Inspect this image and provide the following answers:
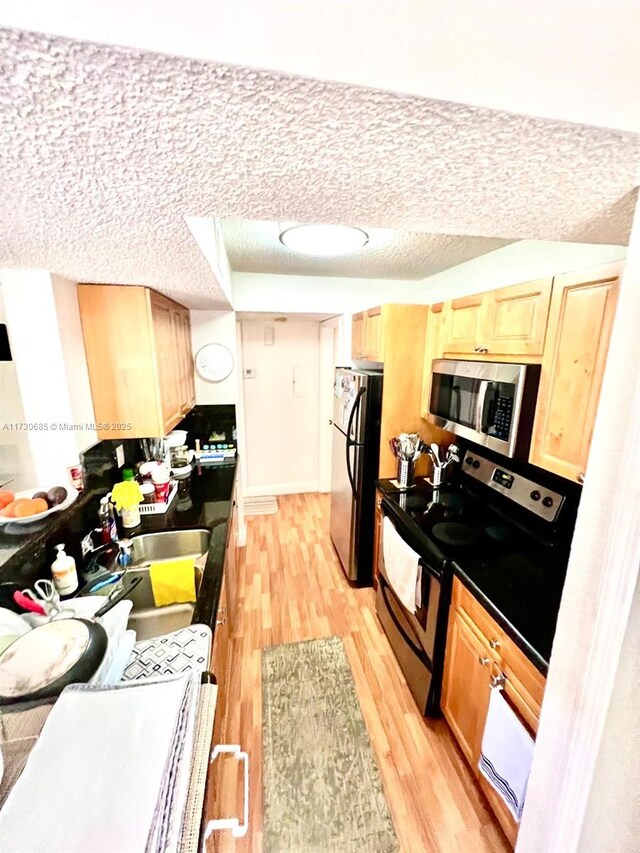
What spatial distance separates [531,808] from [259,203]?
5.39ft

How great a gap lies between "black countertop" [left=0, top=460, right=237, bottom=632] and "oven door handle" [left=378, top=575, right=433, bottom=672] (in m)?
1.06

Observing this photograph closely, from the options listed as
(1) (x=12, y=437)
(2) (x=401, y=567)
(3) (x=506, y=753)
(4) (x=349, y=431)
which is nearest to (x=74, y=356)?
(1) (x=12, y=437)

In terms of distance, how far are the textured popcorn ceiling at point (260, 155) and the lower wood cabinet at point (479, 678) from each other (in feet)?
4.24

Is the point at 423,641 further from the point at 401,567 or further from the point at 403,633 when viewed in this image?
the point at 401,567

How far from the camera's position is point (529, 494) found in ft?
5.37

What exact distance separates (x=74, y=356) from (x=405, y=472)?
1.88 metres

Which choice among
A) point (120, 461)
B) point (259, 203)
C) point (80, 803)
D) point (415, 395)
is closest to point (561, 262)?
point (415, 395)

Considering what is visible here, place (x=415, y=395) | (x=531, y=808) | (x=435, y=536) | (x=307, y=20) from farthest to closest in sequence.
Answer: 1. (x=415, y=395)
2. (x=435, y=536)
3. (x=531, y=808)
4. (x=307, y=20)

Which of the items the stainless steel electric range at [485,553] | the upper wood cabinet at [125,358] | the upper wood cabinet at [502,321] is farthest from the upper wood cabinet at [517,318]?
the upper wood cabinet at [125,358]

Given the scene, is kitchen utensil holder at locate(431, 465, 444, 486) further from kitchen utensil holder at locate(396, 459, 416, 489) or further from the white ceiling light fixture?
the white ceiling light fixture

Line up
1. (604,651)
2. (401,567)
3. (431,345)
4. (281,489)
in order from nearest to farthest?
(604,651)
(401,567)
(431,345)
(281,489)

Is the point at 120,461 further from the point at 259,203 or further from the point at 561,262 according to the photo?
the point at 561,262

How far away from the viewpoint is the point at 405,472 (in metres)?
2.17

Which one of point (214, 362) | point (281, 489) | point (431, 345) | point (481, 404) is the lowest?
point (281, 489)
